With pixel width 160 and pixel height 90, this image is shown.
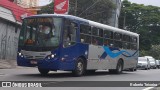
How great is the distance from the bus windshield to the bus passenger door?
44 centimetres

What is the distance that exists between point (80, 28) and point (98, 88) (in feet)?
20.3

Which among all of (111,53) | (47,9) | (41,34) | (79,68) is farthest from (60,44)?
(47,9)

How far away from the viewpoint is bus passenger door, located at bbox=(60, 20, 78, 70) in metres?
17.4

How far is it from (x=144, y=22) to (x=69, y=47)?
176ft

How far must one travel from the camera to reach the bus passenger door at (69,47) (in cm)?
1736

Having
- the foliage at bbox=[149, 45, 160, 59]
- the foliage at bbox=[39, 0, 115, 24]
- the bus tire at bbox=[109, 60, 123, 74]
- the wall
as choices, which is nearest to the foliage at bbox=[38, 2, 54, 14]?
the foliage at bbox=[39, 0, 115, 24]

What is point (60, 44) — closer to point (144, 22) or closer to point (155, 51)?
point (144, 22)

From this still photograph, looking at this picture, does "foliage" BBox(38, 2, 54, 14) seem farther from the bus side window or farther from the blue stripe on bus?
the bus side window

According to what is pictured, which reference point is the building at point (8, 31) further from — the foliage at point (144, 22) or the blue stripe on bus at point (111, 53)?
the foliage at point (144, 22)

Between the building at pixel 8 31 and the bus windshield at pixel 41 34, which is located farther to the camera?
the building at pixel 8 31

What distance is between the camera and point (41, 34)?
17312mm

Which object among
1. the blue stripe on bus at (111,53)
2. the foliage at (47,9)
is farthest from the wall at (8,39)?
the foliage at (47,9)

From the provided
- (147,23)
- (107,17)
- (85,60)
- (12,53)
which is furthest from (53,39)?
(147,23)

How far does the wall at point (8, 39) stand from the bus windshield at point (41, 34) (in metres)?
16.8
